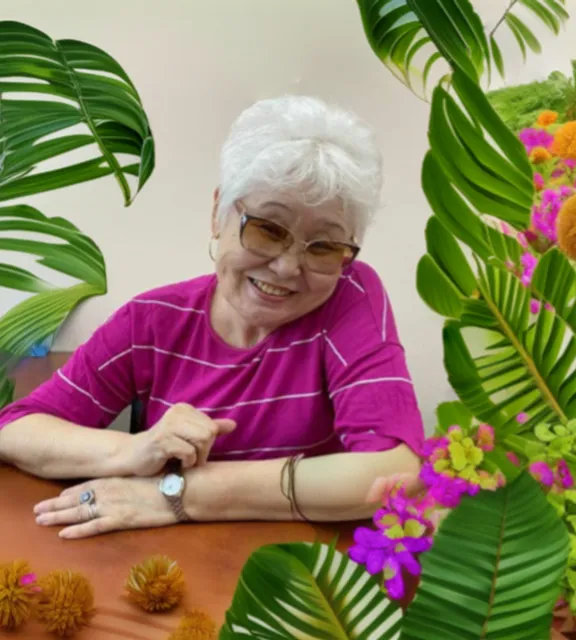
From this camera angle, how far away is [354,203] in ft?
3.19

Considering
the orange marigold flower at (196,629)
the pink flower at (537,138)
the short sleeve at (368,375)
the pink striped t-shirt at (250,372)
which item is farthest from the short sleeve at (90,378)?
the pink flower at (537,138)

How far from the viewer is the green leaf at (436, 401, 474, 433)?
45 cm

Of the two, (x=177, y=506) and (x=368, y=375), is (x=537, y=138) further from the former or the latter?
(x=177, y=506)

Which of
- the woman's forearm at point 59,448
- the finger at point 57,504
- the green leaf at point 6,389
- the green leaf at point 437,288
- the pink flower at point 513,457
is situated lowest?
the finger at point 57,504

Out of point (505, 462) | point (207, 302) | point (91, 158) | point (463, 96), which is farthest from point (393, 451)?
point (91, 158)

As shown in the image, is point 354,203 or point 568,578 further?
point 354,203

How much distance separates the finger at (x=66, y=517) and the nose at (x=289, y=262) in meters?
0.43

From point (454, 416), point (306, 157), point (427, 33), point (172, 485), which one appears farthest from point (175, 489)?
point (427, 33)

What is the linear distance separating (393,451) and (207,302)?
0.42m

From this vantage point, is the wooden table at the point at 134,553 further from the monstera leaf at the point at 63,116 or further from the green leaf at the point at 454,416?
the monstera leaf at the point at 63,116

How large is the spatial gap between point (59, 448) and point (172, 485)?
8.2 inches

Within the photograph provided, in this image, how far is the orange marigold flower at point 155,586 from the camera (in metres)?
0.76

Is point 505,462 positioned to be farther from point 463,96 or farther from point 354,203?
point 354,203

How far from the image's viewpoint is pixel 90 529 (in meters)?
0.94
